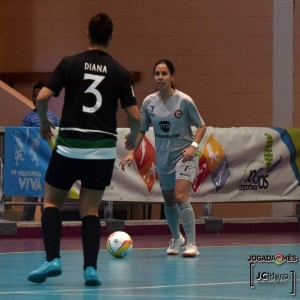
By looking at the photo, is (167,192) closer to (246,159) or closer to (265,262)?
(265,262)

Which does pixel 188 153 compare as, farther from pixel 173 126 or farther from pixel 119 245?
pixel 119 245

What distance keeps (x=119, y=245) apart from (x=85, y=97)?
306 cm

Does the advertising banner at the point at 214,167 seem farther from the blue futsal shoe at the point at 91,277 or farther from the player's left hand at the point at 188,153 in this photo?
the blue futsal shoe at the point at 91,277

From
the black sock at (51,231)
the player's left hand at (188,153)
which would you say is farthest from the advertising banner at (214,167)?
the black sock at (51,231)

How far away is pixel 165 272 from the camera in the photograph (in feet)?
33.2

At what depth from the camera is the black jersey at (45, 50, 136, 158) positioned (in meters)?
8.67

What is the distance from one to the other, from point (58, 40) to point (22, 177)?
4.89 metres

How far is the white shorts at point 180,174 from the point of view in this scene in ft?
39.0

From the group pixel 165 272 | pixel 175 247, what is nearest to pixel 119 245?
pixel 175 247

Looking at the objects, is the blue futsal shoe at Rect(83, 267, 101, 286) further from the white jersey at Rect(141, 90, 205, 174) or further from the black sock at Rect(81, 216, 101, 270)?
the white jersey at Rect(141, 90, 205, 174)

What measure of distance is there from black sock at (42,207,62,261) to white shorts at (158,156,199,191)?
10.7 ft

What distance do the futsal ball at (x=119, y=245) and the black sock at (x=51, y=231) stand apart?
2.69 meters

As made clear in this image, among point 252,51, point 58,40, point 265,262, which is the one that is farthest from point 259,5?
point 265,262

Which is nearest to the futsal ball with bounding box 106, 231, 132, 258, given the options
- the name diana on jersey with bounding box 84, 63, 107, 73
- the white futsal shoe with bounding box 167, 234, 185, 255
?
the white futsal shoe with bounding box 167, 234, 185, 255
